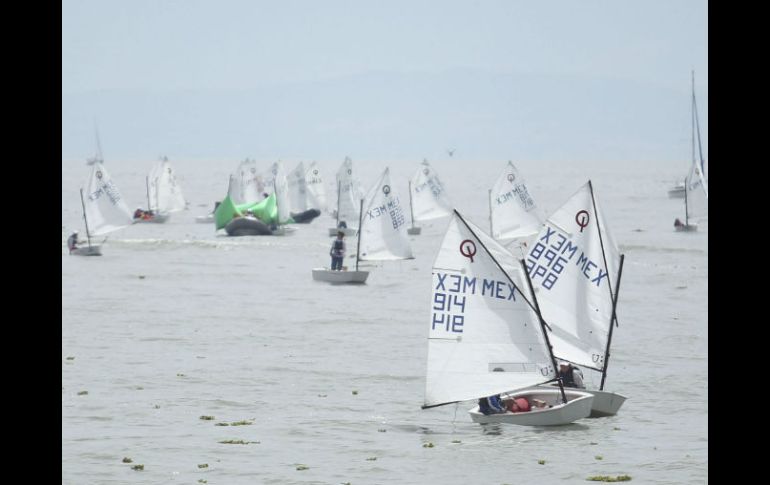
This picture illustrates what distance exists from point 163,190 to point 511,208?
48.2 metres

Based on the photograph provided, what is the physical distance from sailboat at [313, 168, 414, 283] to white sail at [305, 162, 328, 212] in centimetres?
4917

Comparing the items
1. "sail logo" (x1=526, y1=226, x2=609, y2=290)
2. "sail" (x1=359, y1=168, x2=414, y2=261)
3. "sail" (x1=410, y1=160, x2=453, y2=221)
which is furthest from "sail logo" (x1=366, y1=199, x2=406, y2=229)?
"sail" (x1=410, y1=160, x2=453, y2=221)

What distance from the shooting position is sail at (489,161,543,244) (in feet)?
241

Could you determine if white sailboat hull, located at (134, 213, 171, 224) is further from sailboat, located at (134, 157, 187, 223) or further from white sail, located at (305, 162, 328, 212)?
white sail, located at (305, 162, 328, 212)

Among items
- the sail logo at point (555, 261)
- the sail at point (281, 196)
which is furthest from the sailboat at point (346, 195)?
the sail logo at point (555, 261)

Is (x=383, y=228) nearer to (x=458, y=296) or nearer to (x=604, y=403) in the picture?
(x=604, y=403)

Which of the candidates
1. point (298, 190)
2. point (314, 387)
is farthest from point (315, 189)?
point (314, 387)

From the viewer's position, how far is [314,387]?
107ft

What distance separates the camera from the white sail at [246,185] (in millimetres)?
103312

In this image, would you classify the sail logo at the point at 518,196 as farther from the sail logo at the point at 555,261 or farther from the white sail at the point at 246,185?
the sail logo at the point at 555,261

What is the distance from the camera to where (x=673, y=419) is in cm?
2820

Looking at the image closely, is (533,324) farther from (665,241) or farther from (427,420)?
(665,241)
